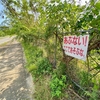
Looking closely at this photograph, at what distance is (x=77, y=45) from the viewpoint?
2545 mm

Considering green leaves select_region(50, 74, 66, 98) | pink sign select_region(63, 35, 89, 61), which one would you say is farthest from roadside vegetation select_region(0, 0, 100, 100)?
pink sign select_region(63, 35, 89, 61)

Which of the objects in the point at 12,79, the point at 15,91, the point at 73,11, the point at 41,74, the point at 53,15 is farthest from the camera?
the point at 12,79

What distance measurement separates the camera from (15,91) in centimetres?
406

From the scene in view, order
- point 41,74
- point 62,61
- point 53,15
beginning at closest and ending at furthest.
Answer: point 53,15, point 62,61, point 41,74

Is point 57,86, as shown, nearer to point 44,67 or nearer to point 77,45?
point 77,45

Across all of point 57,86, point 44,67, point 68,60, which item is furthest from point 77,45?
point 44,67

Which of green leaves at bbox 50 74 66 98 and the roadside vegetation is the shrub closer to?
the roadside vegetation

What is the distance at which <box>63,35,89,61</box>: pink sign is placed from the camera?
7.55ft

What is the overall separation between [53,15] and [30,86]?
2.31 m

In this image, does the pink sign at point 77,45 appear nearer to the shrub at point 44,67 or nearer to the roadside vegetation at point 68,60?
the roadside vegetation at point 68,60

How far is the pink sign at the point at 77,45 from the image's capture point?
230 cm

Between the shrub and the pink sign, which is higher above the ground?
the pink sign

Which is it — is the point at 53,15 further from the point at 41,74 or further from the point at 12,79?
the point at 12,79

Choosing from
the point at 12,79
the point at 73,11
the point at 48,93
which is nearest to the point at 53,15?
the point at 73,11
